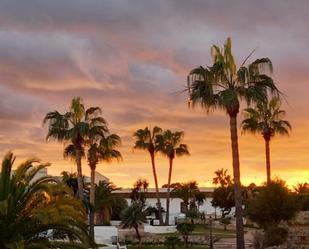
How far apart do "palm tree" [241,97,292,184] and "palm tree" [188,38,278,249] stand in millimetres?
22927

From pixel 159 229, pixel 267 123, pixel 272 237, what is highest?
pixel 267 123

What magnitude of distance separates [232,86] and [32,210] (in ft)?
42.3

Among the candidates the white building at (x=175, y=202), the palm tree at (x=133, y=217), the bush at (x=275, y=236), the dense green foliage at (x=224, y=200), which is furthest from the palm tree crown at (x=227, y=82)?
the white building at (x=175, y=202)

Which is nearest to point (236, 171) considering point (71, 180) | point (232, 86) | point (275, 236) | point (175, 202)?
point (232, 86)

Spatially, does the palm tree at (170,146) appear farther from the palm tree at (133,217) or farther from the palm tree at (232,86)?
the palm tree at (232,86)

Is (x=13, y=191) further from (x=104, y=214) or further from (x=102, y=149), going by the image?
(x=104, y=214)

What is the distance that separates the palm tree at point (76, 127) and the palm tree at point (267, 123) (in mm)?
14902

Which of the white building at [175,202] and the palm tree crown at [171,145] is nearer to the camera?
the palm tree crown at [171,145]

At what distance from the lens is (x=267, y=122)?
5250cm

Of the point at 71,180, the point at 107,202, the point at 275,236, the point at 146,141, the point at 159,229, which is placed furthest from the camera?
the point at 146,141

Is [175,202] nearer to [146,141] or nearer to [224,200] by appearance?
[224,200]

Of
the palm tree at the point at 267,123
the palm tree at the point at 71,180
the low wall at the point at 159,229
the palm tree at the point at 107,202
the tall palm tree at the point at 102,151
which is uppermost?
the palm tree at the point at 267,123

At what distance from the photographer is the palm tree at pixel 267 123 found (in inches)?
2026

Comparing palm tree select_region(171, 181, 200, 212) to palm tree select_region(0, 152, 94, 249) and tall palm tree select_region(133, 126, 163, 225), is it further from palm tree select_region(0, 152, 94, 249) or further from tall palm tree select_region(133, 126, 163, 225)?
palm tree select_region(0, 152, 94, 249)
